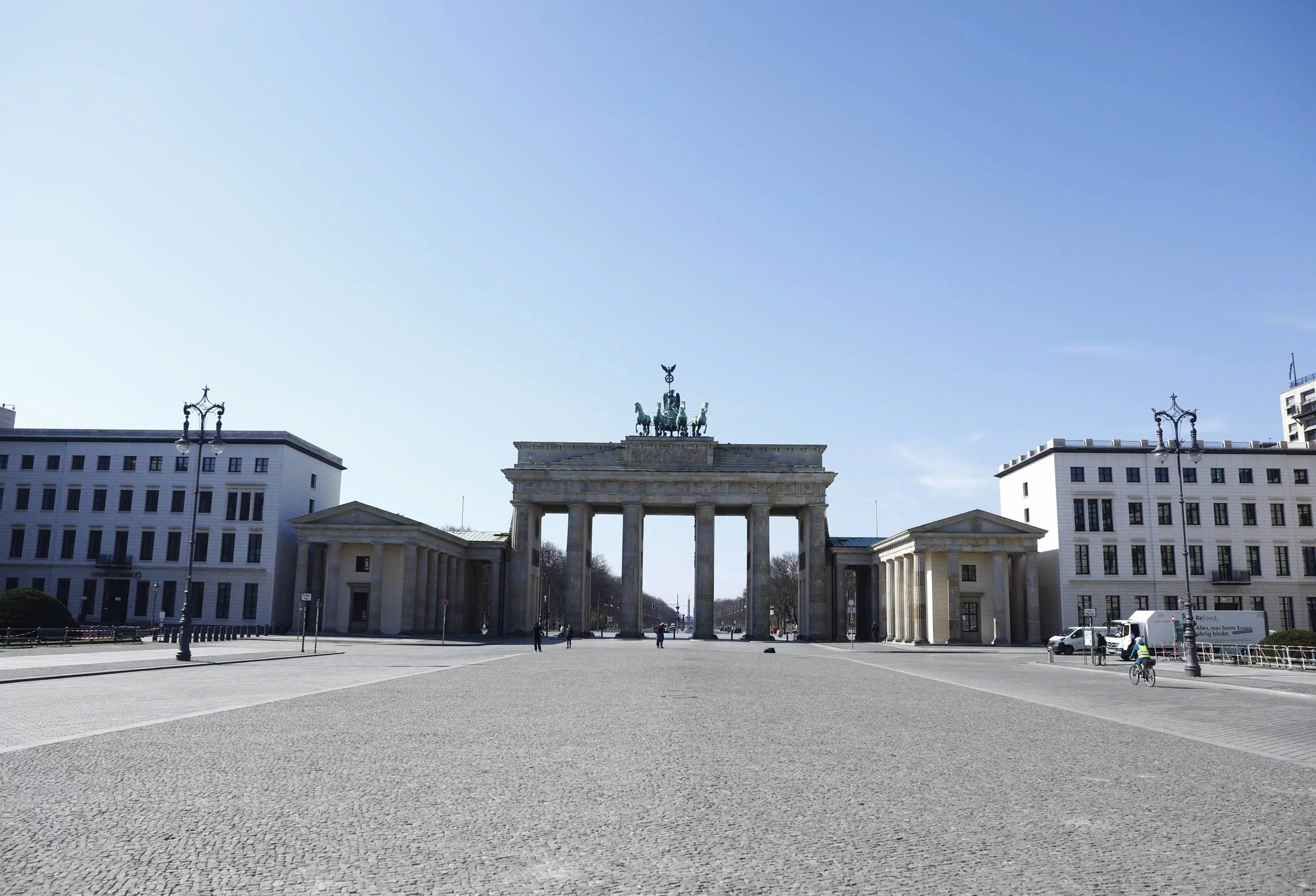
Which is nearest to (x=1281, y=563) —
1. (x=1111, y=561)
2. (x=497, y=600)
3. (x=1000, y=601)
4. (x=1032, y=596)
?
(x=1111, y=561)

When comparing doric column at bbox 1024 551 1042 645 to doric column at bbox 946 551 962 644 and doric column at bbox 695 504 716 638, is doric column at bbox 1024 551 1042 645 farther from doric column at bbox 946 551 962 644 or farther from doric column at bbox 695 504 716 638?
doric column at bbox 695 504 716 638

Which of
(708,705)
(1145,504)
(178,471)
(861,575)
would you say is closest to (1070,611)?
(1145,504)

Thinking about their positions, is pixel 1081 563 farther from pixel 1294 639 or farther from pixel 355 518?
→ pixel 355 518

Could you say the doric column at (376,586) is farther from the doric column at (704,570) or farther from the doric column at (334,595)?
the doric column at (704,570)

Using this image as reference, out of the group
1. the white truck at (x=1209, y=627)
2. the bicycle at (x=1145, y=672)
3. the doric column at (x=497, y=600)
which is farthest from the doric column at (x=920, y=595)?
the bicycle at (x=1145, y=672)

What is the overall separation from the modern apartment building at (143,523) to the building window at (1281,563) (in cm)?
8243

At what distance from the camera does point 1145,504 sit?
8219 centimetres

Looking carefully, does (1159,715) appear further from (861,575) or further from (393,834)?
(861,575)

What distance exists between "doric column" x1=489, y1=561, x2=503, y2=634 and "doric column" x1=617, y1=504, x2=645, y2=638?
11.9 metres

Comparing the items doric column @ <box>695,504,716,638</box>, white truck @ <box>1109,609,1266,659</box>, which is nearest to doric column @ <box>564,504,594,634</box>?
doric column @ <box>695,504,716,638</box>

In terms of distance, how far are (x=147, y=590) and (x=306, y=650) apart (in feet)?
136

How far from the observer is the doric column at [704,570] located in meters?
89.1

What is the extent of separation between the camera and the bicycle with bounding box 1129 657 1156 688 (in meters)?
29.8

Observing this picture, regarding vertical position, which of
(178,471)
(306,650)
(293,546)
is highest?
(178,471)
